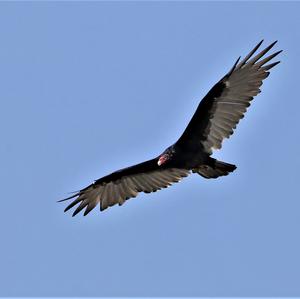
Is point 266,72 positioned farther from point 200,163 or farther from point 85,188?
point 85,188

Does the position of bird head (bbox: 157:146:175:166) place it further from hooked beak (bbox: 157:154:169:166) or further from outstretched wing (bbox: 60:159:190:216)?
outstretched wing (bbox: 60:159:190:216)

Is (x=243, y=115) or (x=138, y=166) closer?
(x=243, y=115)

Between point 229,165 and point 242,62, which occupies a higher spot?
point 242,62

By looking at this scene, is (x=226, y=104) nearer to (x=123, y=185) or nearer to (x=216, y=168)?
(x=216, y=168)

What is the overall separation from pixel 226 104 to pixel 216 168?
3.29 ft

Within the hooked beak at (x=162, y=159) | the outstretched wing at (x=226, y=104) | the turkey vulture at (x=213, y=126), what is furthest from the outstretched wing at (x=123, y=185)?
the outstretched wing at (x=226, y=104)

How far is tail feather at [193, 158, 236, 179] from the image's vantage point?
1546 centimetres

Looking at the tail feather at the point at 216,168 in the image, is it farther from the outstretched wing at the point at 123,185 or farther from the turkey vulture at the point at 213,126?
the outstretched wing at the point at 123,185

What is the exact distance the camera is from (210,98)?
15.2m

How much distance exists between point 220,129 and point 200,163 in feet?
2.07

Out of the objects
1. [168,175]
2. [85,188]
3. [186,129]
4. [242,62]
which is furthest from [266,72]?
[85,188]

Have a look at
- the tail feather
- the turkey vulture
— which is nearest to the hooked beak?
the turkey vulture

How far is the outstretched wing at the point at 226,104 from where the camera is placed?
591 inches

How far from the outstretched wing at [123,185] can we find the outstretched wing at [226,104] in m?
1.14
